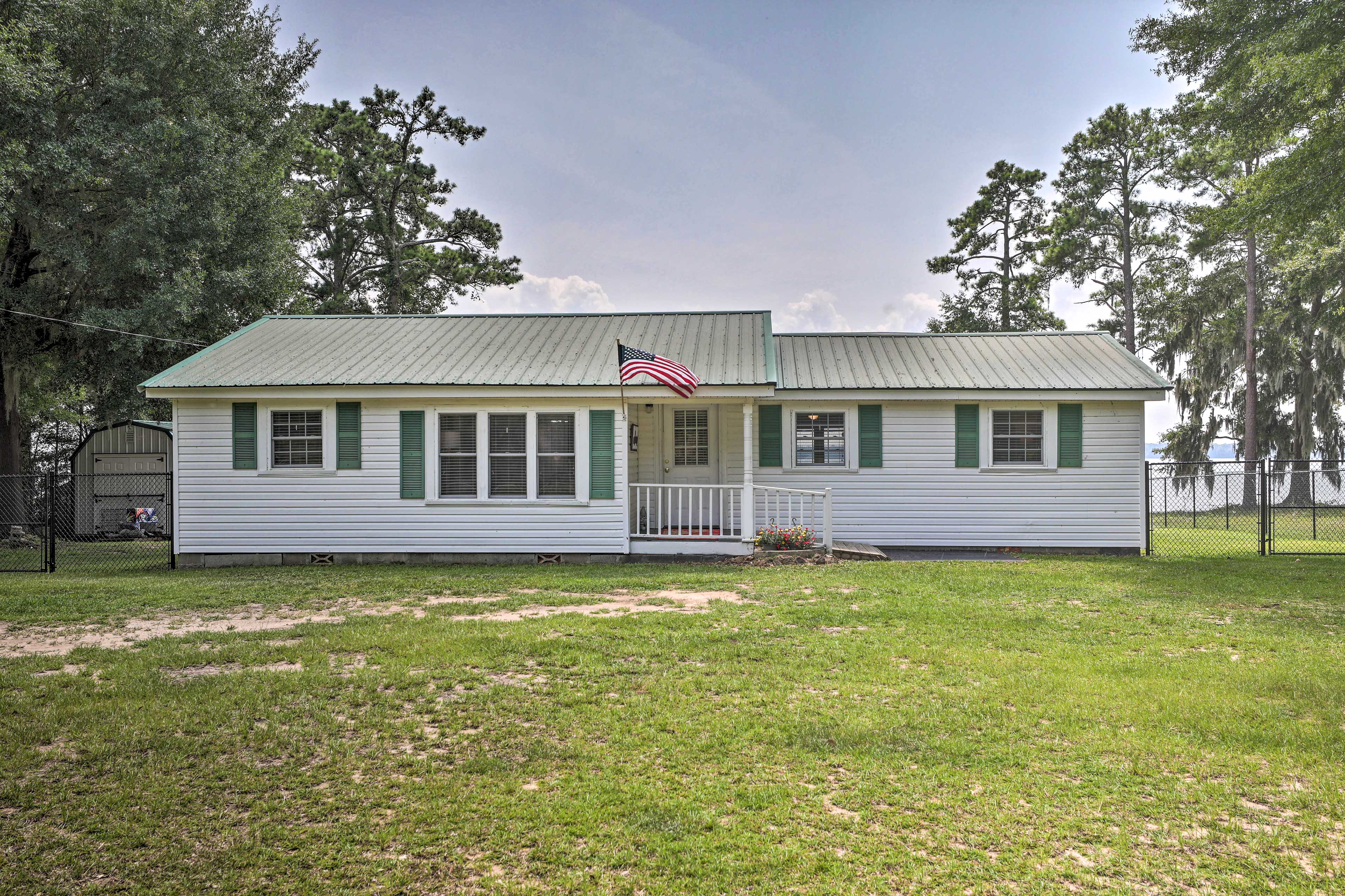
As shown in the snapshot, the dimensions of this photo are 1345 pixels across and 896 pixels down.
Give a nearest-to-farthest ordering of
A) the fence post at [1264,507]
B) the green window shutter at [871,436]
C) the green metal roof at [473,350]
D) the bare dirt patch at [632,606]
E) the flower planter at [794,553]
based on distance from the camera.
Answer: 1. the bare dirt patch at [632,606]
2. the flower planter at [794,553]
3. the green metal roof at [473,350]
4. the fence post at [1264,507]
5. the green window shutter at [871,436]

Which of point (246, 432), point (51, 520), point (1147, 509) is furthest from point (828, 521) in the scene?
point (51, 520)

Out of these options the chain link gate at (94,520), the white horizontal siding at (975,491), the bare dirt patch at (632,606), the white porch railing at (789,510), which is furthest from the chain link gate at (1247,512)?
the chain link gate at (94,520)

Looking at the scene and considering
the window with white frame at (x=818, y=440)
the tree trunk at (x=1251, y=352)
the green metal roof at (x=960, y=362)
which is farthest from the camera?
the tree trunk at (x=1251, y=352)

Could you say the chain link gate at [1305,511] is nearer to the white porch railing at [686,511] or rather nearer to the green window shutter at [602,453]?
the white porch railing at [686,511]

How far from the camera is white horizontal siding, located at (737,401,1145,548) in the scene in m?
12.8

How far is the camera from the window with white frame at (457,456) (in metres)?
12.1

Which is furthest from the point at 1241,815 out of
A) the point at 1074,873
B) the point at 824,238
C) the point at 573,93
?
the point at 573,93

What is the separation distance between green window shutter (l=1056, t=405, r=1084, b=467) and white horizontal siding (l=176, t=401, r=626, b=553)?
857 cm

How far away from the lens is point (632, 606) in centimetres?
809

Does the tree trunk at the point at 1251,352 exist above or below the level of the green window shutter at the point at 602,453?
above

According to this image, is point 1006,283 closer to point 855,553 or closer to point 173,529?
point 855,553

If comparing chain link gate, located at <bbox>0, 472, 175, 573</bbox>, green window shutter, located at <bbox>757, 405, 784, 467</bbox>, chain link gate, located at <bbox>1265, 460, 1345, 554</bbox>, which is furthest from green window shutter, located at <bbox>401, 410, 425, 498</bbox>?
chain link gate, located at <bbox>1265, 460, 1345, 554</bbox>

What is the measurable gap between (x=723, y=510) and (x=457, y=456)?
4261 millimetres

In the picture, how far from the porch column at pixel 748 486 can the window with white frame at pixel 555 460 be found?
8.58ft
